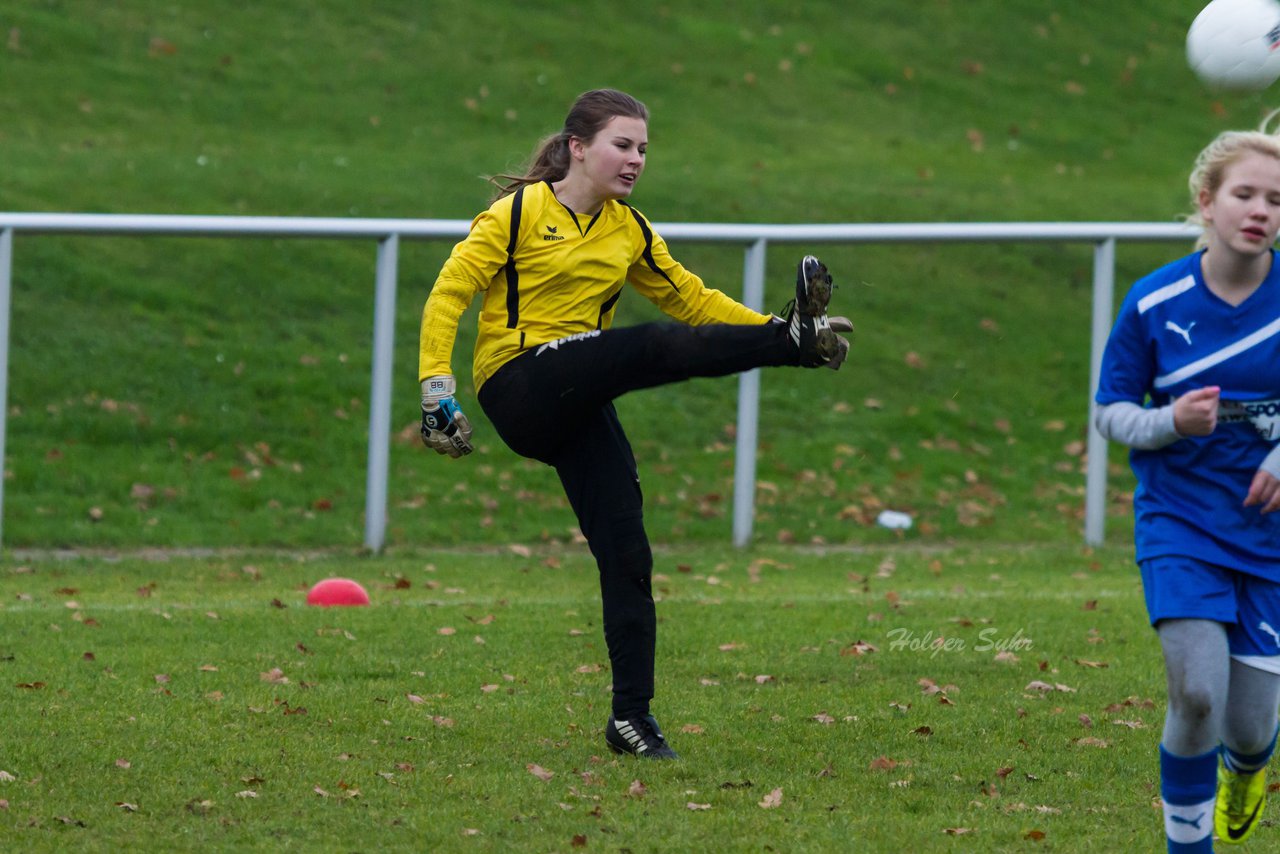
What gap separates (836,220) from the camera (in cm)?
1752

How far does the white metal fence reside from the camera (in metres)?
9.62

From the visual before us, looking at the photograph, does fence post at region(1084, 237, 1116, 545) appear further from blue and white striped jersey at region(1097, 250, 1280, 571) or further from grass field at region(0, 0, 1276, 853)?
blue and white striped jersey at region(1097, 250, 1280, 571)

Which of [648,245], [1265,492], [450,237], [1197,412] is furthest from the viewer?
[450,237]

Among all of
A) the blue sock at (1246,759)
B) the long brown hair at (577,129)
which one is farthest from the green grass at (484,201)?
the blue sock at (1246,759)

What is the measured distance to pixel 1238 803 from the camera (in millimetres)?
4496

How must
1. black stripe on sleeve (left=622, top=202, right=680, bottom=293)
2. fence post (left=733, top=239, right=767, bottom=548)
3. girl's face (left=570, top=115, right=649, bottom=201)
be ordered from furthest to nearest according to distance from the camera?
fence post (left=733, top=239, right=767, bottom=548)
black stripe on sleeve (left=622, top=202, right=680, bottom=293)
girl's face (left=570, top=115, right=649, bottom=201)

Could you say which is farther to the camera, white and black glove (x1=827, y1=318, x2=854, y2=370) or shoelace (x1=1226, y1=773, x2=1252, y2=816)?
white and black glove (x1=827, y1=318, x2=854, y2=370)

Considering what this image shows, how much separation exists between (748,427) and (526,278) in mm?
5136

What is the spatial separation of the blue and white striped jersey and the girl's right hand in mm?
232

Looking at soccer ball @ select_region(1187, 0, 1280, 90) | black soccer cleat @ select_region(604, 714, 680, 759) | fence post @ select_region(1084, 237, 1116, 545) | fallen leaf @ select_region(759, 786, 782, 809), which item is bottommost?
fallen leaf @ select_region(759, 786, 782, 809)

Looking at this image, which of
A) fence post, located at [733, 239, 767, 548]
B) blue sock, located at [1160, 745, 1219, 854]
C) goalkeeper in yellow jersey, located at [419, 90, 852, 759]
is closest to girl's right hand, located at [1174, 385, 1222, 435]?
blue sock, located at [1160, 745, 1219, 854]

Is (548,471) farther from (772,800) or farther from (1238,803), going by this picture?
(1238,803)

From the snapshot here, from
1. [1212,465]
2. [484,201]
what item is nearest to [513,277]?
[1212,465]

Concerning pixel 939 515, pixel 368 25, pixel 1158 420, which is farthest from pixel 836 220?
pixel 1158 420
